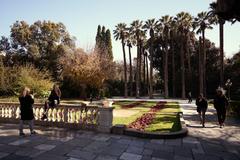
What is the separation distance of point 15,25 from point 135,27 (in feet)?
75.7

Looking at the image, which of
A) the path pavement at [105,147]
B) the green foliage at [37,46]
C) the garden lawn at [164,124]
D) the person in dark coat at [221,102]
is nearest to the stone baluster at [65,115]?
the path pavement at [105,147]

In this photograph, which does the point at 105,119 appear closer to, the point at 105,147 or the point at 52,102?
the point at 105,147

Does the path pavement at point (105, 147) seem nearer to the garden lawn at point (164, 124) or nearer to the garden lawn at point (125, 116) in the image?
the garden lawn at point (164, 124)

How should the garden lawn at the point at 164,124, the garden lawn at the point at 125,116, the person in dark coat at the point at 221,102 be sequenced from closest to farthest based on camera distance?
the garden lawn at the point at 164,124, the person in dark coat at the point at 221,102, the garden lawn at the point at 125,116

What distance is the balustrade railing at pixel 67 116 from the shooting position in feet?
33.0

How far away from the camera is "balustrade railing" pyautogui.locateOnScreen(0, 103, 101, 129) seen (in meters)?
10.0

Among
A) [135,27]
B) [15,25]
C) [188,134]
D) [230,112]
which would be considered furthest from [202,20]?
[188,134]

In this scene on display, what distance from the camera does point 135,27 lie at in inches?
2137

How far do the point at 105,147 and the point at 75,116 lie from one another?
9.97ft

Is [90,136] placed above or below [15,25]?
below

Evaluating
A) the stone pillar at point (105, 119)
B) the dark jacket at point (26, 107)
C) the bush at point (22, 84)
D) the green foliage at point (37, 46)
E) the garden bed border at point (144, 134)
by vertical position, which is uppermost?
the green foliage at point (37, 46)

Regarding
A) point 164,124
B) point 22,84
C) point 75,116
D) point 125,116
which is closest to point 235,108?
point 125,116

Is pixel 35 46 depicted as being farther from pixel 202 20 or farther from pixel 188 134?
pixel 188 134

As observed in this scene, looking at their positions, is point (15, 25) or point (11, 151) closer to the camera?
point (11, 151)
